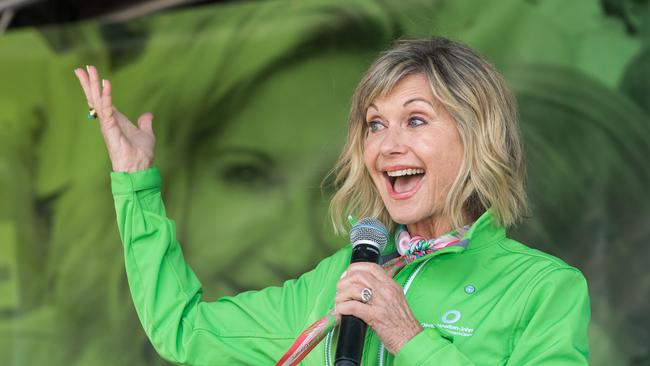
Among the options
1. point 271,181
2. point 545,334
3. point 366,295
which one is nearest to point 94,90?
point 366,295

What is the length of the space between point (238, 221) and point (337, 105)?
0.70 meters

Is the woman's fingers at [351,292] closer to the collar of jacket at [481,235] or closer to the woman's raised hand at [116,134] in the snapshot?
the collar of jacket at [481,235]

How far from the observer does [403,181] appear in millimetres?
1778

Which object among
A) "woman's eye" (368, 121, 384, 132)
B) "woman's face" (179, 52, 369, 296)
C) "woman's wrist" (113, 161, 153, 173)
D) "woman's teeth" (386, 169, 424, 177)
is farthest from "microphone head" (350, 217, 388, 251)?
"woman's face" (179, 52, 369, 296)

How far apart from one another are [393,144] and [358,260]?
0.26 m

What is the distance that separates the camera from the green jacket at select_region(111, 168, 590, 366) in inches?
62.0

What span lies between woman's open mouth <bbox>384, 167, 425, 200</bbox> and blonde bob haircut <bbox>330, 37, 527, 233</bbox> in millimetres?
62

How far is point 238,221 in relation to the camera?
4559mm

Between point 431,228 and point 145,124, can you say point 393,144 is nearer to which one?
point 431,228

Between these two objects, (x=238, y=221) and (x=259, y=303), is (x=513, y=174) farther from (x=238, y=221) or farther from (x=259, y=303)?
(x=238, y=221)

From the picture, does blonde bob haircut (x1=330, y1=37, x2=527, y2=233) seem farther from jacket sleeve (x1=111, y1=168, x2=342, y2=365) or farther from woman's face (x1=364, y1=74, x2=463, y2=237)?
jacket sleeve (x1=111, y1=168, x2=342, y2=365)

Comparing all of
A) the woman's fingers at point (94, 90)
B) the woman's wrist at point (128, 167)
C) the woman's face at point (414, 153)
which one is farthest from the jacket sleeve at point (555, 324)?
the woman's fingers at point (94, 90)

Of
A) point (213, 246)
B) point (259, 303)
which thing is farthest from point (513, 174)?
point (213, 246)

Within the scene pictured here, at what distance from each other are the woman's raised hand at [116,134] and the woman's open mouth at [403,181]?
506mm
